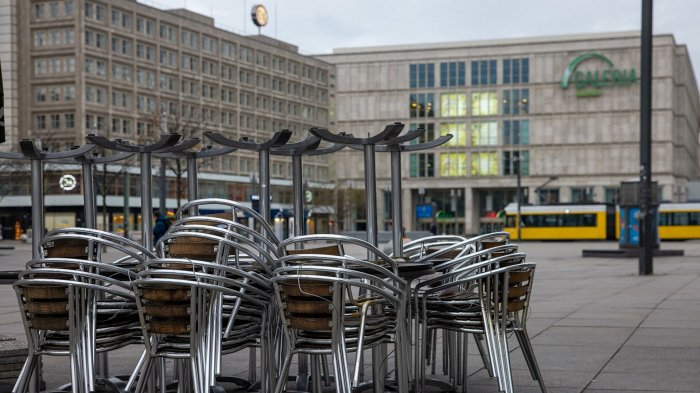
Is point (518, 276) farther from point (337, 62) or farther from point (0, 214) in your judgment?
point (337, 62)

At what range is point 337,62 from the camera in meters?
105

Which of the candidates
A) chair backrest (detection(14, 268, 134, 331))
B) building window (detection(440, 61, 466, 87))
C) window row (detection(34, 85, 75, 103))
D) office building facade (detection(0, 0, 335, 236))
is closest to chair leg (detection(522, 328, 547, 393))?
chair backrest (detection(14, 268, 134, 331))

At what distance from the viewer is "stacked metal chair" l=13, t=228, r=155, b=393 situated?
5277 mm

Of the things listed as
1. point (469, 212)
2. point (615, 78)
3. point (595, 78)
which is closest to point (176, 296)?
point (615, 78)

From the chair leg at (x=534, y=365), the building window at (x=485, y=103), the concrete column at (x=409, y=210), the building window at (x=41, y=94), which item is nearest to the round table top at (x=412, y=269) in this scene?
the chair leg at (x=534, y=365)

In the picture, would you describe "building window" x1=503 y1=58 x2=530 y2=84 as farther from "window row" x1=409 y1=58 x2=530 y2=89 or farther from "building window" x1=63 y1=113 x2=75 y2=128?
"building window" x1=63 y1=113 x2=75 y2=128

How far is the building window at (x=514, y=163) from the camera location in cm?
9675

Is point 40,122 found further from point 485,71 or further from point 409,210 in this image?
point 485,71

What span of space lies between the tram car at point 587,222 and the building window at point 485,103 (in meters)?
33.3

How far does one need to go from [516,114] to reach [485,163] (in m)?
6.21

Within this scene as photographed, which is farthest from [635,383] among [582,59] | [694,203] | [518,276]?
[582,59]

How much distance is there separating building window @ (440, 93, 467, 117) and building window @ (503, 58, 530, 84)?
4.97 metres

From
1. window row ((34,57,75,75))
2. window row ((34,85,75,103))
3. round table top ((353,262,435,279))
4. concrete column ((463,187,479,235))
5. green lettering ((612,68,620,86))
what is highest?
green lettering ((612,68,620,86))

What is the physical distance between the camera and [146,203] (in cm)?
640
